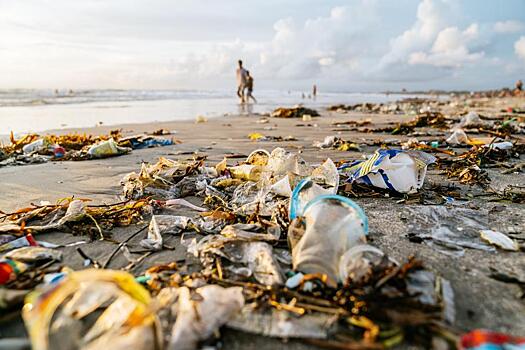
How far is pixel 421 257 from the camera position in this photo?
1974mm

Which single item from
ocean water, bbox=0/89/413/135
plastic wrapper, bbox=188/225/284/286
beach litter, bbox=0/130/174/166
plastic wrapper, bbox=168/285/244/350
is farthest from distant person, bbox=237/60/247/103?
plastic wrapper, bbox=168/285/244/350

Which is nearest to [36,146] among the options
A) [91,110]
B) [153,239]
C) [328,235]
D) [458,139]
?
[153,239]

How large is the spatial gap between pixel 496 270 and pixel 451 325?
672 mm

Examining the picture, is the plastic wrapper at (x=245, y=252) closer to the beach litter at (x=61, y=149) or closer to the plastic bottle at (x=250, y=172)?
the plastic bottle at (x=250, y=172)

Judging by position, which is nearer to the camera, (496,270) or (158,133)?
(496,270)

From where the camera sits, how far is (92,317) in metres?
1.45

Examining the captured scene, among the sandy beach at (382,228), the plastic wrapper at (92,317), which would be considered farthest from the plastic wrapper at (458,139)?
the plastic wrapper at (92,317)

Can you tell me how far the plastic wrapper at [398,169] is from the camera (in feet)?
9.80

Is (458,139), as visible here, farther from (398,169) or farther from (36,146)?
(36,146)

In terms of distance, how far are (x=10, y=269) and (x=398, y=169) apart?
2.93m

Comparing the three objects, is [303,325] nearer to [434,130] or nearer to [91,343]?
[91,343]

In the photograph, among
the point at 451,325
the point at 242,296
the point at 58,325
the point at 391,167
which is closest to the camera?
the point at 58,325

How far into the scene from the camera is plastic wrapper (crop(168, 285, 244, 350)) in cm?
127

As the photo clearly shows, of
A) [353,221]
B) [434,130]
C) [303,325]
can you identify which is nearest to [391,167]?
[353,221]
